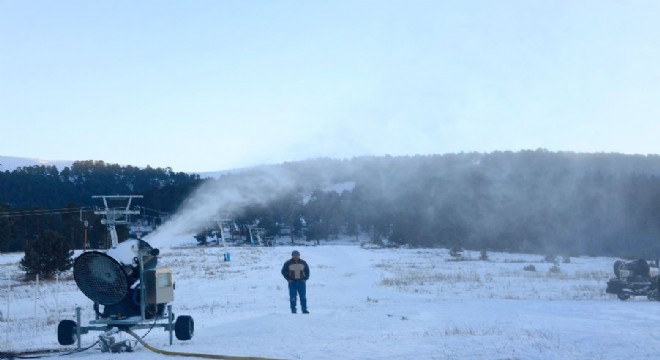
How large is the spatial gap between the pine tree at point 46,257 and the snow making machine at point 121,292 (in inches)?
1415

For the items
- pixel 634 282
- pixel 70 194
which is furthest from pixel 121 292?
pixel 70 194

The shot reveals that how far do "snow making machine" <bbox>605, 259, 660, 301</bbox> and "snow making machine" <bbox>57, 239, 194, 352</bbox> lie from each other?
55.7 feet

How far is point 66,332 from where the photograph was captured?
13.7 m

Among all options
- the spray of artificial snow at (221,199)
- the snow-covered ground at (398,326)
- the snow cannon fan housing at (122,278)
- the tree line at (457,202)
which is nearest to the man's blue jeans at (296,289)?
the snow-covered ground at (398,326)

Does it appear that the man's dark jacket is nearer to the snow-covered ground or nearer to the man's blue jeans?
the man's blue jeans

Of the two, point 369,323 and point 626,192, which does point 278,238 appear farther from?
point 369,323

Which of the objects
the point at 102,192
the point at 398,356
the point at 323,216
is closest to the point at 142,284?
the point at 398,356

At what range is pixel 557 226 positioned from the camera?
4158 inches

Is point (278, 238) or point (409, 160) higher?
point (409, 160)

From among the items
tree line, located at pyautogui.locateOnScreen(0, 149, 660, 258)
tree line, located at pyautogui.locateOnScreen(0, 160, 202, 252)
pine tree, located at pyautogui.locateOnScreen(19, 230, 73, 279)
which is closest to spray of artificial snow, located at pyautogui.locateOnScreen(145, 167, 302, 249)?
pine tree, located at pyautogui.locateOnScreen(19, 230, 73, 279)

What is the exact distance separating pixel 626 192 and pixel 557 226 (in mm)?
12108

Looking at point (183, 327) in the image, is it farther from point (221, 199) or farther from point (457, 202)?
point (457, 202)

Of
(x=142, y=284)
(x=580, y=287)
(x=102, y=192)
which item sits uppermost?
(x=102, y=192)

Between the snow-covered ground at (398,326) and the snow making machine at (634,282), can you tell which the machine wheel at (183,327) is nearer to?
the snow-covered ground at (398,326)
